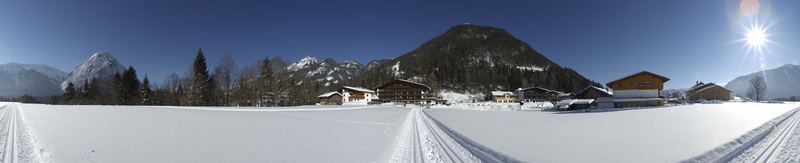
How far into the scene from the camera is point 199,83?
6562cm

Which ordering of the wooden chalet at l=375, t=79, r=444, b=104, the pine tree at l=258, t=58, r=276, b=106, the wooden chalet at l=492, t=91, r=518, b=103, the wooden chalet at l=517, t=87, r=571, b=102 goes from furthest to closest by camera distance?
the wooden chalet at l=517, t=87, r=571, b=102 → the wooden chalet at l=492, t=91, r=518, b=103 → the wooden chalet at l=375, t=79, r=444, b=104 → the pine tree at l=258, t=58, r=276, b=106

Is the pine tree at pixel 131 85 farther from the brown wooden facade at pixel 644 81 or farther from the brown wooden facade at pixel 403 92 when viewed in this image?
the brown wooden facade at pixel 644 81

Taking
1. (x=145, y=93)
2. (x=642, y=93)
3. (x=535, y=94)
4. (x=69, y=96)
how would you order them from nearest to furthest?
(x=642, y=93) → (x=145, y=93) → (x=69, y=96) → (x=535, y=94)

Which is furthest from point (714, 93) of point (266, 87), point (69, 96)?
point (69, 96)

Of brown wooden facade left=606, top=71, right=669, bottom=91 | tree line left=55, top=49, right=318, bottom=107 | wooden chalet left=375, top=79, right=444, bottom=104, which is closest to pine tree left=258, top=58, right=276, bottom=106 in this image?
tree line left=55, top=49, right=318, bottom=107

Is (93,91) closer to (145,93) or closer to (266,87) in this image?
(145,93)

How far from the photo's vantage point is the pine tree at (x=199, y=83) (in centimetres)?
6431

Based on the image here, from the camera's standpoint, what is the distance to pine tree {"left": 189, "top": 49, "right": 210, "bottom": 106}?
6431cm

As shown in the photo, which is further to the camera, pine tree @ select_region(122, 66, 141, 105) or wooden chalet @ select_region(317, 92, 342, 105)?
wooden chalet @ select_region(317, 92, 342, 105)

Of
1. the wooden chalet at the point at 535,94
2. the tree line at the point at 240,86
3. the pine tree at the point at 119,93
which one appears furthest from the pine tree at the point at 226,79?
the wooden chalet at the point at 535,94

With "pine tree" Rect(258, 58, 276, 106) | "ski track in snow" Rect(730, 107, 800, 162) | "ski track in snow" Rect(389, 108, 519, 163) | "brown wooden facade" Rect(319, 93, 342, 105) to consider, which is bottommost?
"ski track in snow" Rect(730, 107, 800, 162)

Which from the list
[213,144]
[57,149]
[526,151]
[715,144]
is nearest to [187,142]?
[213,144]

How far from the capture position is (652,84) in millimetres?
59219

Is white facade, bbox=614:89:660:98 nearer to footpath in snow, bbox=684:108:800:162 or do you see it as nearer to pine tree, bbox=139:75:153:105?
footpath in snow, bbox=684:108:800:162
